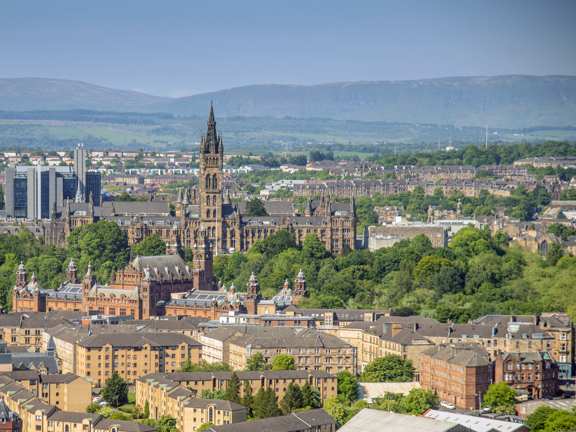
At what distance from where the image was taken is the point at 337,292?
132 m

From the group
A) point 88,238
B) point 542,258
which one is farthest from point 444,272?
point 88,238

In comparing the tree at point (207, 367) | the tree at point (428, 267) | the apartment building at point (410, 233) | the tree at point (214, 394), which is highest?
the apartment building at point (410, 233)

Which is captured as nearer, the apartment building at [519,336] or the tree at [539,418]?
the tree at [539,418]

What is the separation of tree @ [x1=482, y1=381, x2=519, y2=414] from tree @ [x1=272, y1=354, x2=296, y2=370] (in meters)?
15.6

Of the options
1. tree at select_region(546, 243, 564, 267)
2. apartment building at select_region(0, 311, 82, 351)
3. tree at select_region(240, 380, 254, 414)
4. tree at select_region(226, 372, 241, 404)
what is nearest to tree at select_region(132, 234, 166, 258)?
apartment building at select_region(0, 311, 82, 351)

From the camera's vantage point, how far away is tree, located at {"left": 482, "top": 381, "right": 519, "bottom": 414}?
297 ft

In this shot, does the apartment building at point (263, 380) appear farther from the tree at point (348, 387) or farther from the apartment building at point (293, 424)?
the apartment building at point (293, 424)

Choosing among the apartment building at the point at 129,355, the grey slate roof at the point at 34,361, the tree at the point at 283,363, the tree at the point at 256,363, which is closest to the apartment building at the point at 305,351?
the tree at the point at 256,363

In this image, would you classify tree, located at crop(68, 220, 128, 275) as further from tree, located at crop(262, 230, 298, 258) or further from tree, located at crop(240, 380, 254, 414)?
tree, located at crop(240, 380, 254, 414)

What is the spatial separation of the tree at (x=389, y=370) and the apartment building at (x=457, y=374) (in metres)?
1.17

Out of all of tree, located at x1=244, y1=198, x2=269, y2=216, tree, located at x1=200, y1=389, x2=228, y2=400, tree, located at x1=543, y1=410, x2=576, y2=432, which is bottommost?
tree, located at x1=200, y1=389, x2=228, y2=400

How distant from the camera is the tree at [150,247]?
491 feet

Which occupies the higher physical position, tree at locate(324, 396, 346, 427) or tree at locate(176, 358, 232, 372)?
tree at locate(176, 358, 232, 372)

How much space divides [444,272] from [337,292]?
11019mm
